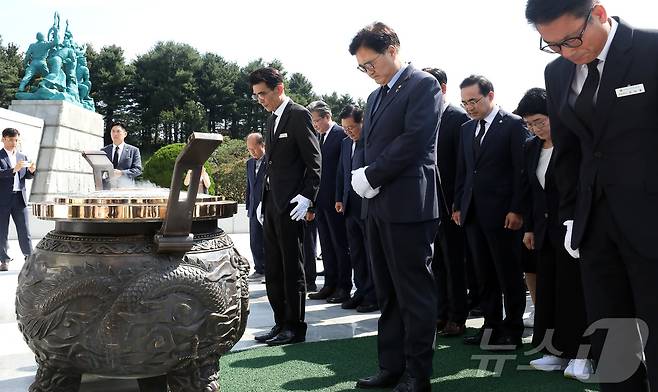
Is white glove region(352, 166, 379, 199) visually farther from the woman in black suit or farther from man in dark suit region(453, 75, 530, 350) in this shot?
man in dark suit region(453, 75, 530, 350)

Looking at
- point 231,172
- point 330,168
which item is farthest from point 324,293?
point 231,172

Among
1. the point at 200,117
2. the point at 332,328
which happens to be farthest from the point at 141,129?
the point at 332,328

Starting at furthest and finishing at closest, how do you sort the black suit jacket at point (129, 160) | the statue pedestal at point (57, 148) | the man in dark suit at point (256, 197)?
1. the statue pedestal at point (57, 148)
2. the man in dark suit at point (256, 197)
3. the black suit jacket at point (129, 160)

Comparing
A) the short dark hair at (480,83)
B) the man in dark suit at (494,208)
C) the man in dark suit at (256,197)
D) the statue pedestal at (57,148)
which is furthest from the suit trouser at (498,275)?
the statue pedestal at (57,148)

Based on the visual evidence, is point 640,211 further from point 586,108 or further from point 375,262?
point 375,262

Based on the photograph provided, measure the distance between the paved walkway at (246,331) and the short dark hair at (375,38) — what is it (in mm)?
1835

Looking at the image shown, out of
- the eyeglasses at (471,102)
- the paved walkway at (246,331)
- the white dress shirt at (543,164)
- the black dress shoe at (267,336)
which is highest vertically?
the eyeglasses at (471,102)

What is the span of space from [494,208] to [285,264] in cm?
143

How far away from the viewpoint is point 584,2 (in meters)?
1.81

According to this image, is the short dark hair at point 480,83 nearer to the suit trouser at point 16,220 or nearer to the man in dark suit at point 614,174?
the man in dark suit at point 614,174

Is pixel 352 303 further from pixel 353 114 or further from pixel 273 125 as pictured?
pixel 273 125

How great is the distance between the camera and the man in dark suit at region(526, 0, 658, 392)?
181cm

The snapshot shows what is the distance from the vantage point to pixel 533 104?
3.55 metres

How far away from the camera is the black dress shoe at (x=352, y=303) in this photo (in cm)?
533
